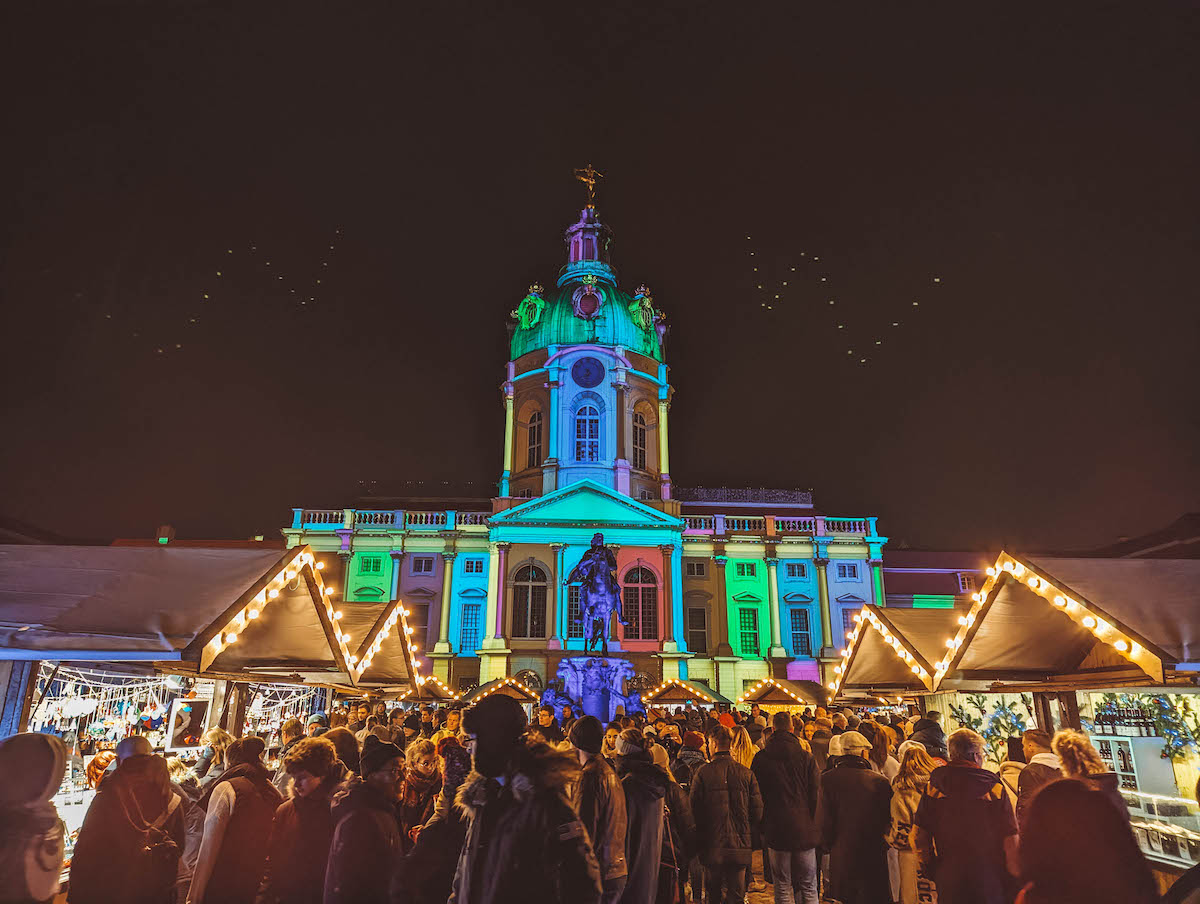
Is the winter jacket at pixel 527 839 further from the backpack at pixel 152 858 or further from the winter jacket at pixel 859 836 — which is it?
the winter jacket at pixel 859 836

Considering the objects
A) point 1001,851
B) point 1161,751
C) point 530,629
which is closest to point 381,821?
point 1001,851

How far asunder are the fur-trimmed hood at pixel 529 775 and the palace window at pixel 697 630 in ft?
125

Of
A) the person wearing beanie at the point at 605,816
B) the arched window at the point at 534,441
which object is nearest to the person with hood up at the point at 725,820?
the person wearing beanie at the point at 605,816

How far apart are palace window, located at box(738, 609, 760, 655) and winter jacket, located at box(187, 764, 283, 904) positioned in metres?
37.8

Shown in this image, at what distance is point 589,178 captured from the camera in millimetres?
50219

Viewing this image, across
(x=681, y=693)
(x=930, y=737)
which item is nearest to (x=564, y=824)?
(x=930, y=737)

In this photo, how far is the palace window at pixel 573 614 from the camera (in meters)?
38.1

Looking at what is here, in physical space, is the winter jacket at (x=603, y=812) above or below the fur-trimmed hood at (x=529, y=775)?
below

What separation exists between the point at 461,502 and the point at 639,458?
477 inches

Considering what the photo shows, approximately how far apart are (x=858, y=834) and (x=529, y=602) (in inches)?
1315

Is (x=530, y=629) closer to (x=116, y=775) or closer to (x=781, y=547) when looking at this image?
(x=781, y=547)

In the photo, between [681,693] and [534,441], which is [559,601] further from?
[681,693]

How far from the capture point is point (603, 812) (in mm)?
4777

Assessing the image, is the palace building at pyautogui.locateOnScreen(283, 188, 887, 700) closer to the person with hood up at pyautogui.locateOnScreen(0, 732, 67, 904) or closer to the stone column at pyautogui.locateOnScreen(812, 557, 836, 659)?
the stone column at pyautogui.locateOnScreen(812, 557, 836, 659)
